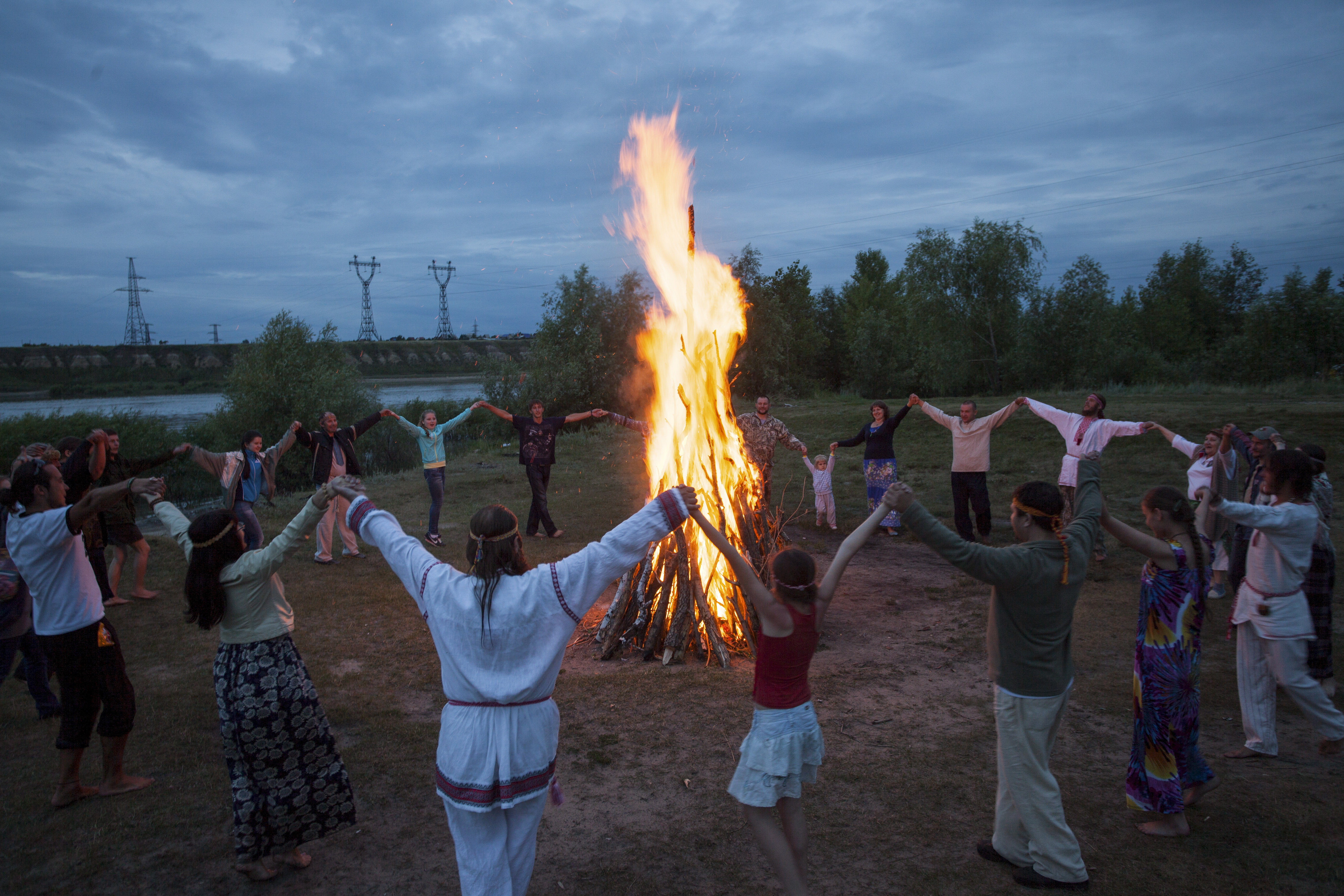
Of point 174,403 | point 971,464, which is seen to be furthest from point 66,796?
point 174,403

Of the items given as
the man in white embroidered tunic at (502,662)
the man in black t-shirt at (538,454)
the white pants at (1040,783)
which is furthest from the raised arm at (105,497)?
the man in black t-shirt at (538,454)

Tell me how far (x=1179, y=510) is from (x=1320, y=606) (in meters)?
1.90

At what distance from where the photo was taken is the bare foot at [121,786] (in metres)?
4.66

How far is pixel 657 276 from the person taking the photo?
301 inches

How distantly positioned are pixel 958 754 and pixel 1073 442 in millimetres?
5613

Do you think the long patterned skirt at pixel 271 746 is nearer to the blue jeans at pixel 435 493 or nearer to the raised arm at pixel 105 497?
the raised arm at pixel 105 497

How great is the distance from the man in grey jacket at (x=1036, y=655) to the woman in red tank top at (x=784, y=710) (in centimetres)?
57

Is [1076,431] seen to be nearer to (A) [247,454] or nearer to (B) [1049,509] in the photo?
(B) [1049,509]

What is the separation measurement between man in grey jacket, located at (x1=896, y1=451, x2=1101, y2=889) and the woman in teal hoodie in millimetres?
8949

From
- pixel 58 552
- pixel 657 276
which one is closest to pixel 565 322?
pixel 657 276

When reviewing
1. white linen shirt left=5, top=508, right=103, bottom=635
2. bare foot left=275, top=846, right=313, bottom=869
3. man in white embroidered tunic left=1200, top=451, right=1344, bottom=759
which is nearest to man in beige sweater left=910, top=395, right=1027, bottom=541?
man in white embroidered tunic left=1200, top=451, right=1344, bottom=759

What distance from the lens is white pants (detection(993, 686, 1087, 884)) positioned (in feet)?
11.6

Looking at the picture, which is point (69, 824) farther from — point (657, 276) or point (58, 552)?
point (657, 276)

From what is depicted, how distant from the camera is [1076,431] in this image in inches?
360
